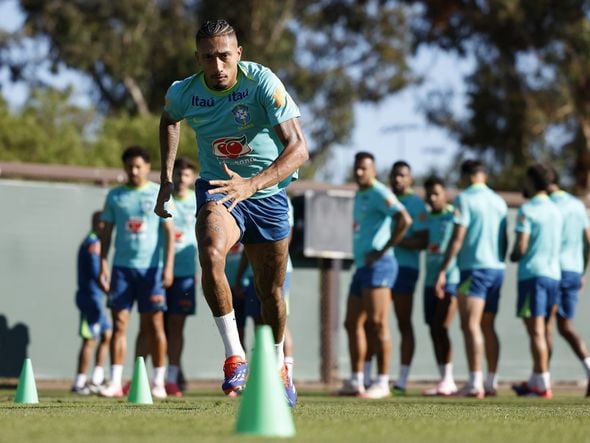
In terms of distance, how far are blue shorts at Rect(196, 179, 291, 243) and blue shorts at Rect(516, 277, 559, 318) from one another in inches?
212

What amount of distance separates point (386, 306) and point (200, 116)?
17.0ft

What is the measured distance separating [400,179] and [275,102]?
20.1 feet

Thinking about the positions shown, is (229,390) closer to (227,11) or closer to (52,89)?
(227,11)

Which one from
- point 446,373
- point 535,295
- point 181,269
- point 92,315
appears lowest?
point 446,373

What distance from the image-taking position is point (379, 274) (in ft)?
42.7

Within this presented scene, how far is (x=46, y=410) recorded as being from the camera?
8133mm

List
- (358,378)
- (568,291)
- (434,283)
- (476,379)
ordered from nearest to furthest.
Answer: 1. (476,379)
2. (358,378)
3. (568,291)
4. (434,283)

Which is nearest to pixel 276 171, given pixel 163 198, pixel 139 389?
pixel 163 198

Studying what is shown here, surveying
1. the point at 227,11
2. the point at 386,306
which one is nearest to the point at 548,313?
the point at 386,306

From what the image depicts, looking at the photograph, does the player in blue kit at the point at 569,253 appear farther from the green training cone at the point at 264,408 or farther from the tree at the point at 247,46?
the tree at the point at 247,46

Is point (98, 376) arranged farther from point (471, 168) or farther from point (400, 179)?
point (471, 168)

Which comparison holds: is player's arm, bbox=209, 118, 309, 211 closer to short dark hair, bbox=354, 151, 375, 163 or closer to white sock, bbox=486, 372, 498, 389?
short dark hair, bbox=354, 151, 375, 163

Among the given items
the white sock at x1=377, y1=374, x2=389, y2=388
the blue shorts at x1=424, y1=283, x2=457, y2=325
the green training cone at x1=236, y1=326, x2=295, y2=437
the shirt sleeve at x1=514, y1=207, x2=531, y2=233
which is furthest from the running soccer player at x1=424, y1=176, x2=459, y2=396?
the green training cone at x1=236, y1=326, x2=295, y2=437

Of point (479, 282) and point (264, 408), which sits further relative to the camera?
point (479, 282)
